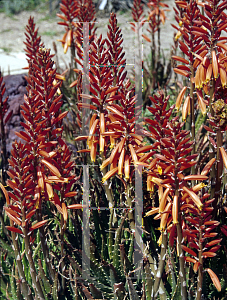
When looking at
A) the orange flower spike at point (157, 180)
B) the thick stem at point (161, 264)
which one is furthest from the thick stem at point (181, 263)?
the orange flower spike at point (157, 180)

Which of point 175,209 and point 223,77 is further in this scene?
point 223,77

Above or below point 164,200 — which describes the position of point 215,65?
above

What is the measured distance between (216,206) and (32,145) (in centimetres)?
105

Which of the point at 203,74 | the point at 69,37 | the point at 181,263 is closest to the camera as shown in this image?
the point at 181,263

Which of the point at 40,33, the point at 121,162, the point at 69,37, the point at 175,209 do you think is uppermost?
the point at 40,33

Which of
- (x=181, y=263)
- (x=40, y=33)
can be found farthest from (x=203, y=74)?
(x=40, y=33)

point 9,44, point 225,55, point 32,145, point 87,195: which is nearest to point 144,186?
point 87,195

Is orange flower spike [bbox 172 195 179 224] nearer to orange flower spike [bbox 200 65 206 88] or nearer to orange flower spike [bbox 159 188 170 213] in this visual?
orange flower spike [bbox 159 188 170 213]

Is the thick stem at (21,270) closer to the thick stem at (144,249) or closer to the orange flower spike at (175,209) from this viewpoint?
the thick stem at (144,249)

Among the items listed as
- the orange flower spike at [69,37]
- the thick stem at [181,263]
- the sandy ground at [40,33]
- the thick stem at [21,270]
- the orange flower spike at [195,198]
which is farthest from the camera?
the sandy ground at [40,33]

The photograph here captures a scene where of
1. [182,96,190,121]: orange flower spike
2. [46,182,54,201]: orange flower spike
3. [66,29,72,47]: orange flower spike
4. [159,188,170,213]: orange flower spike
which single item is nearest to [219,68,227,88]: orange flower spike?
[182,96,190,121]: orange flower spike

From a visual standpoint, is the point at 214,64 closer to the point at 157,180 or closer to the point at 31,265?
the point at 157,180

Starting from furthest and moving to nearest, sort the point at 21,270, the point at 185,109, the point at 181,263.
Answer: the point at 185,109 < the point at 21,270 < the point at 181,263

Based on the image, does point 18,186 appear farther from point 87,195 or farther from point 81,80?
point 81,80
